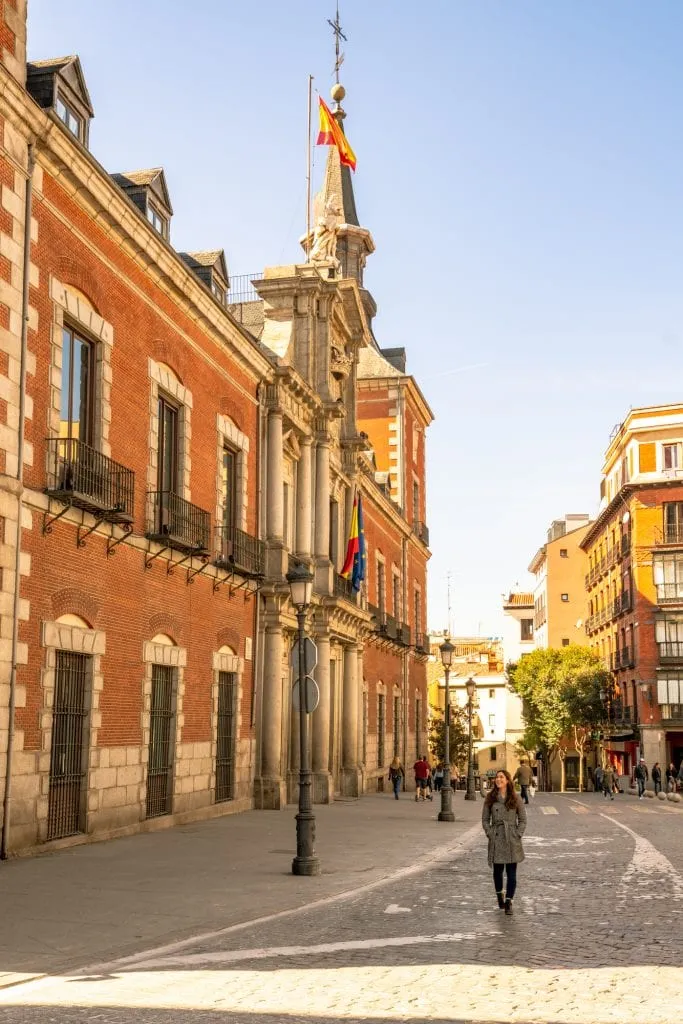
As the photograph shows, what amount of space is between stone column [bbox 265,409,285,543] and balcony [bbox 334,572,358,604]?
546 cm

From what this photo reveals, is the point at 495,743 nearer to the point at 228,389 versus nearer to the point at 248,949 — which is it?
the point at 228,389

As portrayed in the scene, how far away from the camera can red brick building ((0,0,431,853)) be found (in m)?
15.4

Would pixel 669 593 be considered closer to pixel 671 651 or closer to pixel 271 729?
pixel 671 651

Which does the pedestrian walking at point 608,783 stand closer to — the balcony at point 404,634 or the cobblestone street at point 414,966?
the balcony at point 404,634

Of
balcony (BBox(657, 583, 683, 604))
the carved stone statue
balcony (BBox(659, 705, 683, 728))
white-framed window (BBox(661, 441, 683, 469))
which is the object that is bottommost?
balcony (BBox(659, 705, 683, 728))

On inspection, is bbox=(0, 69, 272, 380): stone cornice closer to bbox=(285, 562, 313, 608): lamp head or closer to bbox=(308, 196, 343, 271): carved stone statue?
bbox=(285, 562, 313, 608): lamp head

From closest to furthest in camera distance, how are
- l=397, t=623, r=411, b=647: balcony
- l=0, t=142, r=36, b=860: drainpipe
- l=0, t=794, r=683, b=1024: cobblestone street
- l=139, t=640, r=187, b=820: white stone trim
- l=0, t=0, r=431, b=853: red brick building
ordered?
l=0, t=794, r=683, b=1024: cobblestone street, l=0, t=142, r=36, b=860: drainpipe, l=0, t=0, r=431, b=853: red brick building, l=139, t=640, r=187, b=820: white stone trim, l=397, t=623, r=411, b=647: balcony

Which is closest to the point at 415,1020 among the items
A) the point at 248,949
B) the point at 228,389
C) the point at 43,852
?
the point at 248,949

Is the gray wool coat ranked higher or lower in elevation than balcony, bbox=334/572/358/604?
lower

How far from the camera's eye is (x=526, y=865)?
15.8 m

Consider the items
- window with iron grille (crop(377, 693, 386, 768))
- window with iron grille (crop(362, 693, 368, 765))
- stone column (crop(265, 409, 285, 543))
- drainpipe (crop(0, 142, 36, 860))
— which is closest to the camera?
drainpipe (crop(0, 142, 36, 860))

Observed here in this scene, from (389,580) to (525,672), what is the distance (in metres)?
23.2

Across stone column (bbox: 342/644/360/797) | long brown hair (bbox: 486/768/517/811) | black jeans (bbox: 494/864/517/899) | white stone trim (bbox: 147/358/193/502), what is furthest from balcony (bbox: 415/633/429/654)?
black jeans (bbox: 494/864/517/899)

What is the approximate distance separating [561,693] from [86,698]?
166 ft
